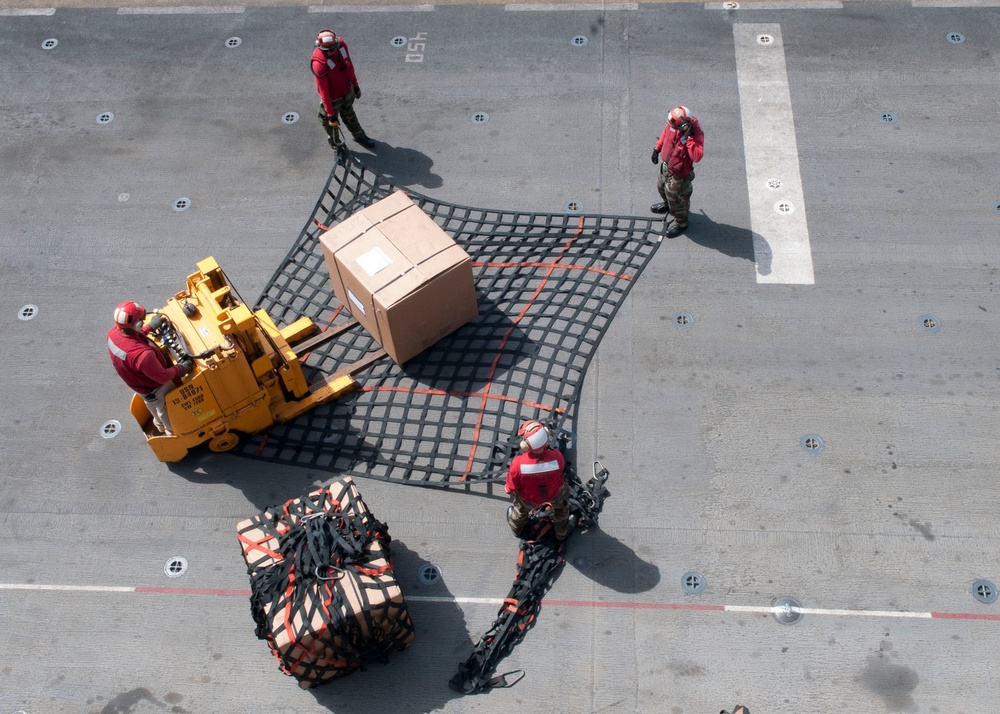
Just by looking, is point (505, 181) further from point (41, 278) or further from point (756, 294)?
point (41, 278)

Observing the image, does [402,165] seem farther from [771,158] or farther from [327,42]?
[771,158]

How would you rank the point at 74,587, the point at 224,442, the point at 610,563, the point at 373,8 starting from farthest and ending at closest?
the point at 373,8, the point at 224,442, the point at 74,587, the point at 610,563

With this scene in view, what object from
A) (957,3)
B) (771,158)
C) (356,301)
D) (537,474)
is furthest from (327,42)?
(957,3)

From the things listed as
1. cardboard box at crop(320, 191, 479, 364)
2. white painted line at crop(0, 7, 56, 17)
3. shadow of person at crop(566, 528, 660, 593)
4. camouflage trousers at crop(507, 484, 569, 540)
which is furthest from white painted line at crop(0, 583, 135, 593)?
white painted line at crop(0, 7, 56, 17)

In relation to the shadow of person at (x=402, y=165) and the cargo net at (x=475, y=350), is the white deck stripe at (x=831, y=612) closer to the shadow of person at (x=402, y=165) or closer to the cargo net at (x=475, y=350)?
the cargo net at (x=475, y=350)

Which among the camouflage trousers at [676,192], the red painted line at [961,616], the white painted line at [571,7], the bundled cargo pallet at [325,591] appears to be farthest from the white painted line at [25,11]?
the red painted line at [961,616]

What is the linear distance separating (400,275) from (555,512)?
266cm

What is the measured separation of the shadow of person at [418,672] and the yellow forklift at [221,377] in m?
2.22

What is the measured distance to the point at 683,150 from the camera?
9711 millimetres

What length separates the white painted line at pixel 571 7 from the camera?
42.0ft

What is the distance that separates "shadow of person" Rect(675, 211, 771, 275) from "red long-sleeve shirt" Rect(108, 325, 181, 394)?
18.0 ft

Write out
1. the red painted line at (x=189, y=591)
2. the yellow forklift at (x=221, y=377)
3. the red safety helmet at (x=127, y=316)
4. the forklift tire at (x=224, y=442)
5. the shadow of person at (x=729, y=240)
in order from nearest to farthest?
the red safety helmet at (x=127, y=316), the red painted line at (x=189, y=591), the yellow forklift at (x=221, y=377), the forklift tire at (x=224, y=442), the shadow of person at (x=729, y=240)

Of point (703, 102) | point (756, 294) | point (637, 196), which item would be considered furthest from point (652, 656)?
point (703, 102)

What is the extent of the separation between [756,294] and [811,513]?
248 cm
